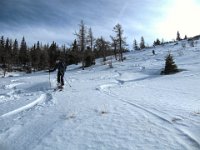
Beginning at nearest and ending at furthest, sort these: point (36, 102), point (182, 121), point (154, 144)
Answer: point (154, 144), point (182, 121), point (36, 102)

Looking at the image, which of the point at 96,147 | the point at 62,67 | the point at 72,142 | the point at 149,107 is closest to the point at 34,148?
the point at 72,142

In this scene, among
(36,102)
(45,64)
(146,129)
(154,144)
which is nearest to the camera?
(154,144)

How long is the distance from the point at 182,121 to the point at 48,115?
504cm

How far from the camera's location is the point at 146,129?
22.1 feet

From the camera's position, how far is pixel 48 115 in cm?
927

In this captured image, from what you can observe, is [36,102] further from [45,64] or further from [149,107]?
[45,64]

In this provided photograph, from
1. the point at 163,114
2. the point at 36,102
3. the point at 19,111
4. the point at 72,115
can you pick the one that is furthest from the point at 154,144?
the point at 36,102

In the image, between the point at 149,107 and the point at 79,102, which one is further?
the point at 79,102

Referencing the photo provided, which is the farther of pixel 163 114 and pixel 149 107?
pixel 149 107

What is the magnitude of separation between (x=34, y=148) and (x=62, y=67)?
11.9 meters

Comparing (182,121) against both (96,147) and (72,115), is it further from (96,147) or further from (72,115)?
(72,115)

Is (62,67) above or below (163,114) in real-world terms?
above

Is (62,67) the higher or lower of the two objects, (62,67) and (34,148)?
the higher

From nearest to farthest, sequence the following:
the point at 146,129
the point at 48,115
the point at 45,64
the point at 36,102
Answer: the point at 146,129 < the point at 48,115 < the point at 36,102 < the point at 45,64
